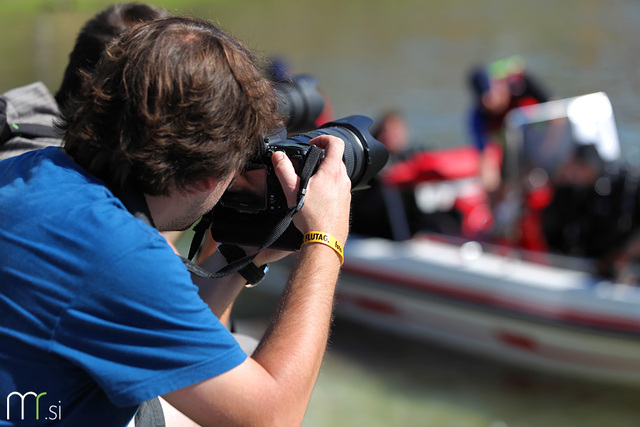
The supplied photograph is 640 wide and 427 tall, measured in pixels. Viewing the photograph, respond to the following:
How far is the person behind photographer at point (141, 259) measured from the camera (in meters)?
0.89

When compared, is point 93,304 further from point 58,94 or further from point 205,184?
point 58,94

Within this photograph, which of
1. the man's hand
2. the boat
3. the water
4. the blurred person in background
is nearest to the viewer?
the man's hand

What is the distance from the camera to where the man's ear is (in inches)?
40.2

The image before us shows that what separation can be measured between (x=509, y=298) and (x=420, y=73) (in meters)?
9.39

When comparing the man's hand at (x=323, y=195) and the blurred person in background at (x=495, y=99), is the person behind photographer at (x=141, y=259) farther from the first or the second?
the blurred person in background at (x=495, y=99)

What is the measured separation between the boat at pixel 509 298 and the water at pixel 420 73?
0.56ft

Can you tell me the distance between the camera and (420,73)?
12734 mm

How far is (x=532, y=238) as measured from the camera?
405 centimetres

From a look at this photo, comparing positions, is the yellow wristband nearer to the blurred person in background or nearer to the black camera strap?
the black camera strap

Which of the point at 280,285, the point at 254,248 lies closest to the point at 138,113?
the point at 254,248

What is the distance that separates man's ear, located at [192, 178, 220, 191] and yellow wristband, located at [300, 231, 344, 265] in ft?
0.61

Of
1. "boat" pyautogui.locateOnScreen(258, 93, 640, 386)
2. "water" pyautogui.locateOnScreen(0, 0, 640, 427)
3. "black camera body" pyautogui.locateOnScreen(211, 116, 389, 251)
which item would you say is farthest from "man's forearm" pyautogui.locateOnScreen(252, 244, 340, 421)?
"boat" pyautogui.locateOnScreen(258, 93, 640, 386)

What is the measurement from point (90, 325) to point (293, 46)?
1479 centimetres

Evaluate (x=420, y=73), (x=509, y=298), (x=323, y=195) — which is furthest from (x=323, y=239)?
(x=420, y=73)
